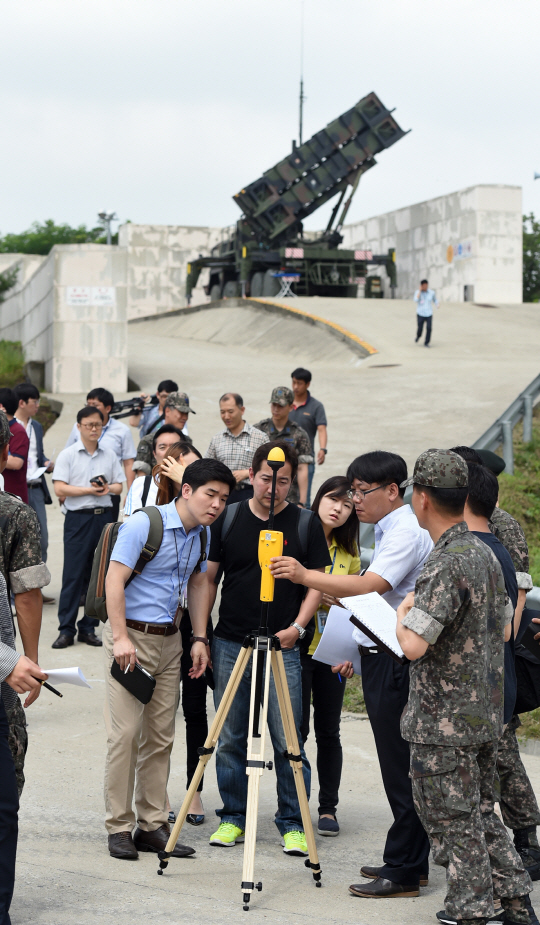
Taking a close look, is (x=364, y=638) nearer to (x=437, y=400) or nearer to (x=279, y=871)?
(x=279, y=871)

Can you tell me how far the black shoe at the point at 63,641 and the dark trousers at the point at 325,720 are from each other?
10.2 ft

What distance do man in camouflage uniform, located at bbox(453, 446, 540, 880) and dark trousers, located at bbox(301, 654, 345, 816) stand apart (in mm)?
968

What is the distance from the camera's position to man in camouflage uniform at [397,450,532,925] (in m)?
3.37

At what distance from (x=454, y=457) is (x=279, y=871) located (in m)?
2.02

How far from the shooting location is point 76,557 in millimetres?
7578

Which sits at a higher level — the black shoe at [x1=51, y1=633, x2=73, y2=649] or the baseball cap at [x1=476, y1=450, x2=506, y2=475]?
the baseball cap at [x1=476, y1=450, x2=506, y2=475]

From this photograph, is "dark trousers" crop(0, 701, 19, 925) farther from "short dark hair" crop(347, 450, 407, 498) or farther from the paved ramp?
the paved ramp

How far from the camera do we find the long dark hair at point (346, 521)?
484cm

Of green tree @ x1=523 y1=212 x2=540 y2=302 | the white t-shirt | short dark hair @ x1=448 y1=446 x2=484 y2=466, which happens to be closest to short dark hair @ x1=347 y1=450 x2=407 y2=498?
short dark hair @ x1=448 y1=446 x2=484 y2=466

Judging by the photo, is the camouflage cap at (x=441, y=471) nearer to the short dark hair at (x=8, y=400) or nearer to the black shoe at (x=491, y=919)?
the black shoe at (x=491, y=919)

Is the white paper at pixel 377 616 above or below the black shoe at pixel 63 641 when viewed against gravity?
above

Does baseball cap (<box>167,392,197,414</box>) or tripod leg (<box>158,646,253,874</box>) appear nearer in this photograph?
tripod leg (<box>158,646,253,874</box>)

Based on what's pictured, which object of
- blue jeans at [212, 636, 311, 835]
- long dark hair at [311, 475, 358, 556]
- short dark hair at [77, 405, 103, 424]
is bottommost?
blue jeans at [212, 636, 311, 835]

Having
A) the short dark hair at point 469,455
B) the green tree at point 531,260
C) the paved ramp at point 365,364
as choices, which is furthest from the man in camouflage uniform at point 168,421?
the green tree at point 531,260
